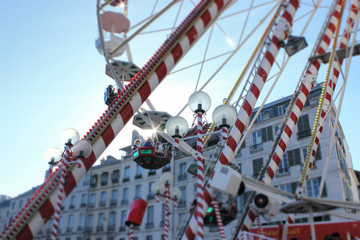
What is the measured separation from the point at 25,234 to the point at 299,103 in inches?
335

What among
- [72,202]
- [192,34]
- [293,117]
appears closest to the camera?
[192,34]

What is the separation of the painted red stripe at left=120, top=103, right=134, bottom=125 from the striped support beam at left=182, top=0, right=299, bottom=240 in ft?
7.90

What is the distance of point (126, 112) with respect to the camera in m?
8.10

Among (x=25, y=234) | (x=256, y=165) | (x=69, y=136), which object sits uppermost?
(x=256, y=165)

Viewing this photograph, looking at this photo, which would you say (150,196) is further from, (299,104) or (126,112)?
(126,112)

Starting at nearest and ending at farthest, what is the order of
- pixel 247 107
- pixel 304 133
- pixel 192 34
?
pixel 192 34 → pixel 247 107 → pixel 304 133

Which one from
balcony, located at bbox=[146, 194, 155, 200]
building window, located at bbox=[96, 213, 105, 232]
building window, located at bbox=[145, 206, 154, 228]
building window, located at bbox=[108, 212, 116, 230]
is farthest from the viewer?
building window, located at bbox=[96, 213, 105, 232]

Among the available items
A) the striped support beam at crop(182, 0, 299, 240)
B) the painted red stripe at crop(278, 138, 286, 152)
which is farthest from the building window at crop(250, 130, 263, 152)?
the striped support beam at crop(182, 0, 299, 240)

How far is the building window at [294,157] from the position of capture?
31.5 metres

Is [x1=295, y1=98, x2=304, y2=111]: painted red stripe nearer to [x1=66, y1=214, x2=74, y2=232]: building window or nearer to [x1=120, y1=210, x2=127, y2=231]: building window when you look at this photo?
[x1=120, y1=210, x2=127, y2=231]: building window

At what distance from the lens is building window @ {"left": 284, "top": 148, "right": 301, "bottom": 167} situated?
3148 cm

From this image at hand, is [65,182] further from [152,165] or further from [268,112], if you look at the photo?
[268,112]

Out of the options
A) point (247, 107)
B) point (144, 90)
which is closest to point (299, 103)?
point (247, 107)

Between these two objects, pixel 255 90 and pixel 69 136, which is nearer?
pixel 69 136
